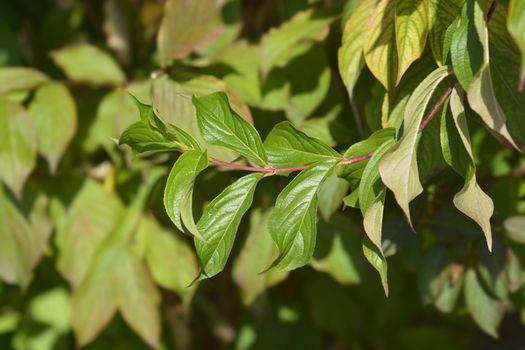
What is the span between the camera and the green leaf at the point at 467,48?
882 mm

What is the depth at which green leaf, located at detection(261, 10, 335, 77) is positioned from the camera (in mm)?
1314

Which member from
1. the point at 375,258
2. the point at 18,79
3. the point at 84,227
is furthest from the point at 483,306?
the point at 18,79

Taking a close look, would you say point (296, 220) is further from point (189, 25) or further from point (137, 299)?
point (137, 299)

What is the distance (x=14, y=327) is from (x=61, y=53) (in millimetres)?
795

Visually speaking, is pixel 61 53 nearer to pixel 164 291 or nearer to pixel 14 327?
pixel 164 291

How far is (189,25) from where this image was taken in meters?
1.40

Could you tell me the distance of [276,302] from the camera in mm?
1960

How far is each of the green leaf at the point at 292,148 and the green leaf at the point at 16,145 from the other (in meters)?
0.62

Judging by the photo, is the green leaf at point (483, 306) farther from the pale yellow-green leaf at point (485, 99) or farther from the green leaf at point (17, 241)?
the green leaf at point (17, 241)

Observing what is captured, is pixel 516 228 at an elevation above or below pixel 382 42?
below

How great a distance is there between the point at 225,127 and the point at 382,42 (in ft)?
0.84

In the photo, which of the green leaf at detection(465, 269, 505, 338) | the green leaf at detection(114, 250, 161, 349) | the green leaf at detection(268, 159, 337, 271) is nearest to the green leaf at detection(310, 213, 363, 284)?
the green leaf at detection(465, 269, 505, 338)

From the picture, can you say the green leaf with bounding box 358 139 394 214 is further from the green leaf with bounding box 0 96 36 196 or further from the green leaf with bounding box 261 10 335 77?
the green leaf with bounding box 0 96 36 196

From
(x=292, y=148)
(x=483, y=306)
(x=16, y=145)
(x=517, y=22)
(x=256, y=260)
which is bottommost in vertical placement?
(x=483, y=306)
